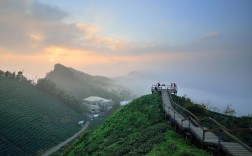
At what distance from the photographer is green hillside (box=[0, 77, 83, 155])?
7781 cm

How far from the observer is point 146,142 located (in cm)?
2323

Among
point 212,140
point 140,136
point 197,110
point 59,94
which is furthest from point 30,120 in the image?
point 212,140

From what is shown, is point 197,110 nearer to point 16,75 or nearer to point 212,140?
point 212,140

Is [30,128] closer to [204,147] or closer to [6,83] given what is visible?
[6,83]

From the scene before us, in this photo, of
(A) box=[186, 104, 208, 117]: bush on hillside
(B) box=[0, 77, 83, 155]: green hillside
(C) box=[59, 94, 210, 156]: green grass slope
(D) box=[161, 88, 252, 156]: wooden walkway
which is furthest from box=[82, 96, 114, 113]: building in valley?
(D) box=[161, 88, 252, 156]: wooden walkway

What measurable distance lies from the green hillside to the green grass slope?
43.3 meters

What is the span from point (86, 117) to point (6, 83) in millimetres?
41999

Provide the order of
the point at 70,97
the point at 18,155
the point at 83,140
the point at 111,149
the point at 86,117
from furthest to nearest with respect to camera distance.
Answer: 1. the point at 70,97
2. the point at 86,117
3. the point at 18,155
4. the point at 83,140
5. the point at 111,149

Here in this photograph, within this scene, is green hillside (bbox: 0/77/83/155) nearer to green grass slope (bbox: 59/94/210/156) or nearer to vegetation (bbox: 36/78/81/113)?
vegetation (bbox: 36/78/81/113)


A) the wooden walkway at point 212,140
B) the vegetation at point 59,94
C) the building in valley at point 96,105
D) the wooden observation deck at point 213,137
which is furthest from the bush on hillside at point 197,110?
the building in valley at point 96,105

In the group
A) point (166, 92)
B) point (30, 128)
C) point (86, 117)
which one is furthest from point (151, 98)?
point (86, 117)

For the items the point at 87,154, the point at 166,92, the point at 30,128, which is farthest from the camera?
the point at 30,128

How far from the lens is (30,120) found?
97562 millimetres

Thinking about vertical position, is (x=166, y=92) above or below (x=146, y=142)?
above
